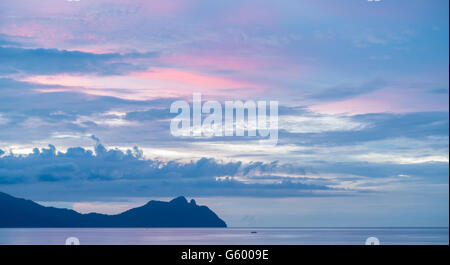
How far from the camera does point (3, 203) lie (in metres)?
153

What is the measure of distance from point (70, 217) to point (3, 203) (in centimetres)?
3694
